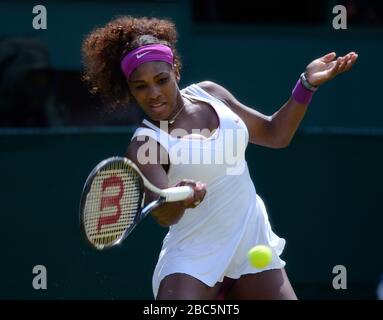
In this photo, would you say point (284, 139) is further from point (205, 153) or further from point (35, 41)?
point (35, 41)

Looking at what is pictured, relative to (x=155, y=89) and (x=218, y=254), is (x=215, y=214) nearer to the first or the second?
(x=218, y=254)

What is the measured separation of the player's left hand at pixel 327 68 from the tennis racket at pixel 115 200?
884 mm

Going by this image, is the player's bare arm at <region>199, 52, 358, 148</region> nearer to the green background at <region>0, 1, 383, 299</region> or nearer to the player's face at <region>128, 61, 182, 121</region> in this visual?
the player's face at <region>128, 61, 182, 121</region>

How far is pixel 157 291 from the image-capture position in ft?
14.8

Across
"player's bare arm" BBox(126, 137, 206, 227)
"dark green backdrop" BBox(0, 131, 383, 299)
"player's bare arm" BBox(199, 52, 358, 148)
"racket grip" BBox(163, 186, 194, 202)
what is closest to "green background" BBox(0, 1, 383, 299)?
"dark green backdrop" BBox(0, 131, 383, 299)

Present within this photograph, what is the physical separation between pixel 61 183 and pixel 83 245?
1.22 ft

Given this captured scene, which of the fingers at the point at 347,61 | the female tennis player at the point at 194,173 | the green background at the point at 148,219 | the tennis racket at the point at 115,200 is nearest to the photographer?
the tennis racket at the point at 115,200

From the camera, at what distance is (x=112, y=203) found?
427 cm

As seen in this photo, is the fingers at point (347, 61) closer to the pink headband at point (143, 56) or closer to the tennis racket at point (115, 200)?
the pink headband at point (143, 56)

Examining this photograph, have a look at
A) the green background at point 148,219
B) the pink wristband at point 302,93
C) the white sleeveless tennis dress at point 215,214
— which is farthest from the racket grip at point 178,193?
the green background at point 148,219

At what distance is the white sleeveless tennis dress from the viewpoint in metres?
4.41

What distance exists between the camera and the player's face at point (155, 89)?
4441mm
